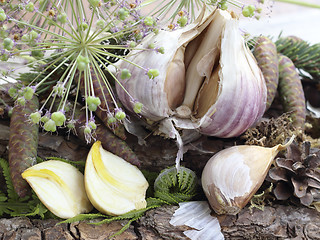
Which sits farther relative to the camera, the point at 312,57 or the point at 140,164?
the point at 312,57

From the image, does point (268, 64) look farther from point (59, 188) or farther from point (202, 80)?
point (59, 188)

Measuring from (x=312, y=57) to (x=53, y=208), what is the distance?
45 cm

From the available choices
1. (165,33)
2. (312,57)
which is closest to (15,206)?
(165,33)

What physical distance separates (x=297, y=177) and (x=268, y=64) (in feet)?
0.53

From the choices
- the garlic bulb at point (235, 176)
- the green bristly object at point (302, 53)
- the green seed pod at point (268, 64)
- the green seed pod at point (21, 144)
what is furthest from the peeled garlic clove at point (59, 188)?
the green bristly object at point (302, 53)

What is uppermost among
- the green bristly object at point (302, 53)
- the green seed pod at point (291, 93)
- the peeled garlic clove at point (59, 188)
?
the green bristly object at point (302, 53)

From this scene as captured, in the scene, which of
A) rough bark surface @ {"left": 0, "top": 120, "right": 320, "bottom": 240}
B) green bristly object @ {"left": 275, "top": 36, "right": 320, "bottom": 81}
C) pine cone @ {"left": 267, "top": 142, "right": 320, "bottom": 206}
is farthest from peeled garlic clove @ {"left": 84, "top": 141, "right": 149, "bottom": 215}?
green bristly object @ {"left": 275, "top": 36, "right": 320, "bottom": 81}

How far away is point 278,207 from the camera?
1.54ft

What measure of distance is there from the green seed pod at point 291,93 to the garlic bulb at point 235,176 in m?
0.12

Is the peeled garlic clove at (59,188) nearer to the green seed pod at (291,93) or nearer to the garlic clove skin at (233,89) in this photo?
the garlic clove skin at (233,89)

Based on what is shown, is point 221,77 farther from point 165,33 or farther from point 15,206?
point 15,206

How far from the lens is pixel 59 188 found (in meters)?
0.43

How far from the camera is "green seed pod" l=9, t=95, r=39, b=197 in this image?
44cm

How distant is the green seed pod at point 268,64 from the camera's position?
1.78 feet
